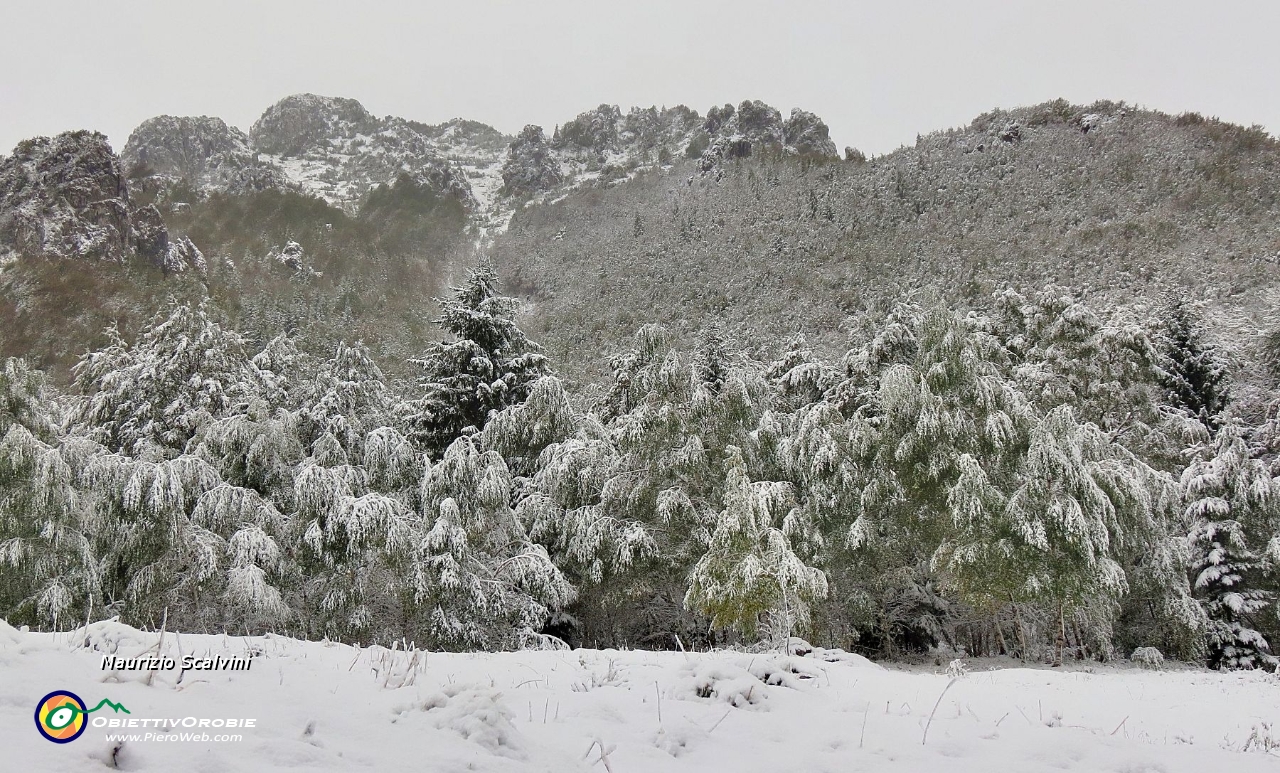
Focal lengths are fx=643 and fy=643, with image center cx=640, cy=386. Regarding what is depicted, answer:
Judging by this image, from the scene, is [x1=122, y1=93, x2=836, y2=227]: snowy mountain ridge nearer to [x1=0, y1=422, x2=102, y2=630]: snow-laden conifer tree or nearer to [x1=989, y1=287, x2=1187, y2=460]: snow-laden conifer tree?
[x1=989, y1=287, x2=1187, y2=460]: snow-laden conifer tree

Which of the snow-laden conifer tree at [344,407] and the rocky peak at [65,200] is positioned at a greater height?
the rocky peak at [65,200]

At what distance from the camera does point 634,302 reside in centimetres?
7094

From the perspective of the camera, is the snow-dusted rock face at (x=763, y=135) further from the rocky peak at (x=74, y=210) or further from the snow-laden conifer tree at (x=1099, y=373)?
the snow-laden conifer tree at (x=1099, y=373)

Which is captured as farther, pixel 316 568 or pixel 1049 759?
pixel 316 568

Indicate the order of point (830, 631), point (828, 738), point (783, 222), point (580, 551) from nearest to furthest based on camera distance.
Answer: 1. point (828, 738)
2. point (580, 551)
3. point (830, 631)
4. point (783, 222)

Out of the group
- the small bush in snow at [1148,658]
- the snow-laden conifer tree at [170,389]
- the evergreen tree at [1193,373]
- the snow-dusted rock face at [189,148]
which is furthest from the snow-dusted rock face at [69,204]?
the snow-dusted rock face at [189,148]

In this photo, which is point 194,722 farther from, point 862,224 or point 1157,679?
point 862,224

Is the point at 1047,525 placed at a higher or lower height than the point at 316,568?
higher

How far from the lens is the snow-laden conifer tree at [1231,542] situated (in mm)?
14133

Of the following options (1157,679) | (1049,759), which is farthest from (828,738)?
(1157,679)

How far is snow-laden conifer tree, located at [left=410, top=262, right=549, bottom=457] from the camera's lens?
622 inches

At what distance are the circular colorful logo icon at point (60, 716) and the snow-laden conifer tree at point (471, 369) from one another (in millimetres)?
12832

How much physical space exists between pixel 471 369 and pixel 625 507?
5738 mm

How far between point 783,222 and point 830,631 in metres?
70.3
